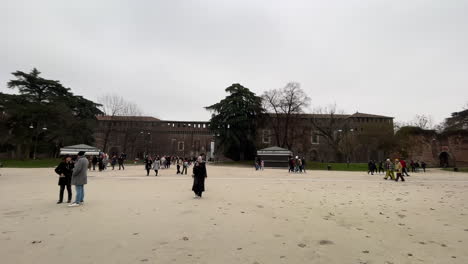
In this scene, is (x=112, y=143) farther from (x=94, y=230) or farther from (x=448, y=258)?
(x=448, y=258)

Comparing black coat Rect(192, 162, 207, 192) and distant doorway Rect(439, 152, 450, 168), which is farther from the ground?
distant doorway Rect(439, 152, 450, 168)

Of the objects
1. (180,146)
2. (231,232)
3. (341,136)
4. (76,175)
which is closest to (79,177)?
(76,175)

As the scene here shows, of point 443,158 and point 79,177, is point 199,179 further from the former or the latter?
point 443,158

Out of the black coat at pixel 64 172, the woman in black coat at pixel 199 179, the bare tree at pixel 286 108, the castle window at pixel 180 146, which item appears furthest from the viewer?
the castle window at pixel 180 146

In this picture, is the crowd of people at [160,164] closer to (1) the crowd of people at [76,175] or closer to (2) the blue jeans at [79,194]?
(1) the crowd of people at [76,175]

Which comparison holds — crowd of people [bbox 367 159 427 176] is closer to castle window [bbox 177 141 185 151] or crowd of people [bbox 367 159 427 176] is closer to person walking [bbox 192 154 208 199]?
person walking [bbox 192 154 208 199]

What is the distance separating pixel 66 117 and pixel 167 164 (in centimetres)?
2365

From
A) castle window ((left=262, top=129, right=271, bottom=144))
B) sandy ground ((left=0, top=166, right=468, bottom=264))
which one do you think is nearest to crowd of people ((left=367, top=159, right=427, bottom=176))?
sandy ground ((left=0, top=166, right=468, bottom=264))

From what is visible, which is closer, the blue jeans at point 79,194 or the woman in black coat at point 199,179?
the blue jeans at point 79,194

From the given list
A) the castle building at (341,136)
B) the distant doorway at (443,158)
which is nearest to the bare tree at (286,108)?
the castle building at (341,136)

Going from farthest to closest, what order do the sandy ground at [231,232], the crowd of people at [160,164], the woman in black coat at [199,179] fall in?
1. the crowd of people at [160,164]
2. the woman in black coat at [199,179]
3. the sandy ground at [231,232]

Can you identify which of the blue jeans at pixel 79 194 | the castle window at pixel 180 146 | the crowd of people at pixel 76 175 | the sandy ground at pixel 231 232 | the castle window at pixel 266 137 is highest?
the castle window at pixel 266 137

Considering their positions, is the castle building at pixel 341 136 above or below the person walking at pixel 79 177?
above

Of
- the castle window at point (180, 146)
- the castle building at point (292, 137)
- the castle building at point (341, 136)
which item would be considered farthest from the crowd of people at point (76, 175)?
the castle window at point (180, 146)
